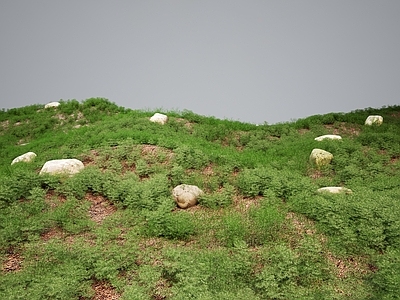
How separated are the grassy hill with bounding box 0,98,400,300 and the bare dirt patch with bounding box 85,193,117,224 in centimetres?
3

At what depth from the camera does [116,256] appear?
8391mm

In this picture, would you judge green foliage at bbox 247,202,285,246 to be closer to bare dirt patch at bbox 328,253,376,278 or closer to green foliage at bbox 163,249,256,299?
green foliage at bbox 163,249,256,299

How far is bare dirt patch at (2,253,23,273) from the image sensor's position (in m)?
8.48

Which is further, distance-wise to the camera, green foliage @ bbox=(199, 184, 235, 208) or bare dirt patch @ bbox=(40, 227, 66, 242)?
green foliage @ bbox=(199, 184, 235, 208)

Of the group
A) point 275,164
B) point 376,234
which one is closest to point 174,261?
point 376,234

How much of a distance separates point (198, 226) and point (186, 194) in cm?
141

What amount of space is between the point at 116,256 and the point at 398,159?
12571mm

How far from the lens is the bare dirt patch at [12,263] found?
8477 mm

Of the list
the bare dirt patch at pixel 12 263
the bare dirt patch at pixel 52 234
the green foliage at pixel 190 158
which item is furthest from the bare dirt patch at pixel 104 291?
the green foliage at pixel 190 158

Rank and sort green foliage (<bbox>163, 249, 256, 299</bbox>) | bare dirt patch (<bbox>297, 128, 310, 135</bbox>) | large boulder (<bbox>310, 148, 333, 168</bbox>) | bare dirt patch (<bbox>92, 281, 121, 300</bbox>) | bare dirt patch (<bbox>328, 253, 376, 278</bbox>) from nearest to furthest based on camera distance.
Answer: green foliage (<bbox>163, 249, 256, 299</bbox>) < bare dirt patch (<bbox>92, 281, 121, 300</bbox>) < bare dirt patch (<bbox>328, 253, 376, 278</bbox>) < large boulder (<bbox>310, 148, 333, 168</bbox>) < bare dirt patch (<bbox>297, 128, 310, 135</bbox>)

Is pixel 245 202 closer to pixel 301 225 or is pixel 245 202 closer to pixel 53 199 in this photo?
pixel 301 225

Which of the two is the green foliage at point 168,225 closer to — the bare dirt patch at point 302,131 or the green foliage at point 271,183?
the green foliage at point 271,183

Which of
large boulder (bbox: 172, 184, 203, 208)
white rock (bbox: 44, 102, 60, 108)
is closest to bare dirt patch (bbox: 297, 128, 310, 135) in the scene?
large boulder (bbox: 172, 184, 203, 208)

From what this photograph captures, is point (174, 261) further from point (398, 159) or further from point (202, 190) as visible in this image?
point (398, 159)
